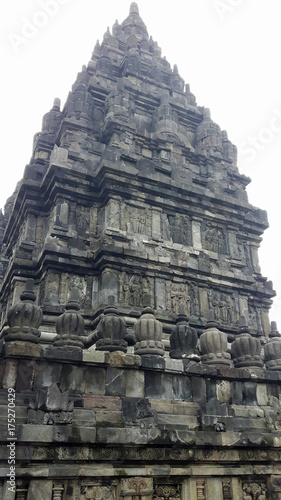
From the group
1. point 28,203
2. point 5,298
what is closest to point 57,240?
point 28,203

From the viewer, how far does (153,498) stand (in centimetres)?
816

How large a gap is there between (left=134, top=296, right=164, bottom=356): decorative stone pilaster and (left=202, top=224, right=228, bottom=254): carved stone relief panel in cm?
867

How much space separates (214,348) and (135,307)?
4.87m

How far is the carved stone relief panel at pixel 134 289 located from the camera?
1534cm

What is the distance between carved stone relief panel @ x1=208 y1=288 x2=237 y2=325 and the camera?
17.1 meters

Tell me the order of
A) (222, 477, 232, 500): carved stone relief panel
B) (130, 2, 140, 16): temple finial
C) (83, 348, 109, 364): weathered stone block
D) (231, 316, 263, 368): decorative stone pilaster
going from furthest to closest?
(130, 2, 140, 16): temple finial → (231, 316, 263, 368): decorative stone pilaster → (83, 348, 109, 364): weathered stone block → (222, 477, 232, 500): carved stone relief panel

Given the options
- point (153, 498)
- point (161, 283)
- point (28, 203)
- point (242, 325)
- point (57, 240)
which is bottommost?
point (153, 498)

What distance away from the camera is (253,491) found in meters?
9.00

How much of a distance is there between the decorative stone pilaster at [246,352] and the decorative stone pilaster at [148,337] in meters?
2.39

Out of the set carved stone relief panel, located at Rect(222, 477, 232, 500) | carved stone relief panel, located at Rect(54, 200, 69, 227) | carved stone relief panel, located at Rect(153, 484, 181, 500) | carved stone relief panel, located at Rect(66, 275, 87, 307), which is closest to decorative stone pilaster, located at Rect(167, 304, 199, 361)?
carved stone relief panel, located at Rect(222, 477, 232, 500)

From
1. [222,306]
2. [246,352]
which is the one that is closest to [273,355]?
[246,352]

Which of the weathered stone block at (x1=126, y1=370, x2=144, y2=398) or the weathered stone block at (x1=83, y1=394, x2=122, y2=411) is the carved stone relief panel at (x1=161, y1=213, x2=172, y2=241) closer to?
the weathered stone block at (x1=126, y1=370, x2=144, y2=398)

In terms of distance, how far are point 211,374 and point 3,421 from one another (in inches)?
192

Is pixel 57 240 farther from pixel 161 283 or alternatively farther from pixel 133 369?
pixel 133 369
